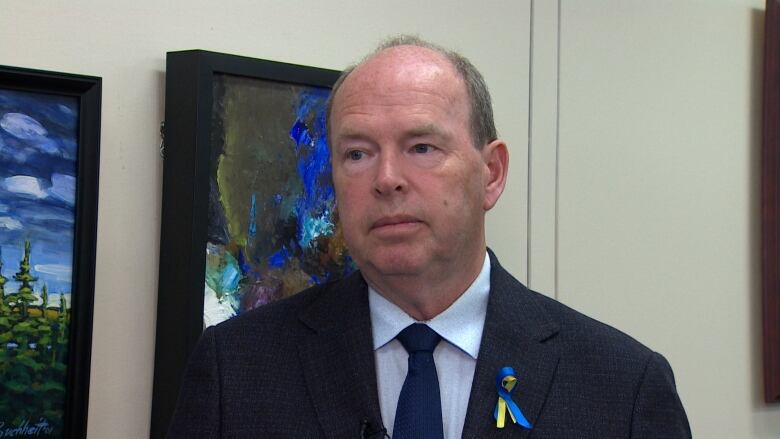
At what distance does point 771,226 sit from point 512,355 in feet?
4.46

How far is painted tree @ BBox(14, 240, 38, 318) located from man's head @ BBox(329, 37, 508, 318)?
20.7 inches

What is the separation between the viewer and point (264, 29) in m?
1.83

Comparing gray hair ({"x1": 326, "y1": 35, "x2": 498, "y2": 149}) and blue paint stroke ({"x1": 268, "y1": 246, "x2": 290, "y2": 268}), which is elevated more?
gray hair ({"x1": 326, "y1": 35, "x2": 498, "y2": 149})

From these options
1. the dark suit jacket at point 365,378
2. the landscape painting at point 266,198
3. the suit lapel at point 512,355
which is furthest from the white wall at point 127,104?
the suit lapel at point 512,355

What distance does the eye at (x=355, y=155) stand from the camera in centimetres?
140

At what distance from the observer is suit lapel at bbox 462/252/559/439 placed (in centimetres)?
134

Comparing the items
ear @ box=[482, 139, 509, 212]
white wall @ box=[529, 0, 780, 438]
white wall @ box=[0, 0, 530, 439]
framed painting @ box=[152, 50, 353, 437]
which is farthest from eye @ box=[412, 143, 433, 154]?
white wall @ box=[529, 0, 780, 438]

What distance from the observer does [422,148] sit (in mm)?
1377

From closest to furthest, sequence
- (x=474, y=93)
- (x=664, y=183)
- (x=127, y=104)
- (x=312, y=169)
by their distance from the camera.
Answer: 1. (x=474, y=93)
2. (x=127, y=104)
3. (x=312, y=169)
4. (x=664, y=183)

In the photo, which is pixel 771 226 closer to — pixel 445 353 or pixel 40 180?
pixel 445 353

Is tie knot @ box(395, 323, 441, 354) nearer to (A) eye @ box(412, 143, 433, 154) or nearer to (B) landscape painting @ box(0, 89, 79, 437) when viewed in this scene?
(A) eye @ box(412, 143, 433, 154)

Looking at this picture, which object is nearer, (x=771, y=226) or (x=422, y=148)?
(x=422, y=148)

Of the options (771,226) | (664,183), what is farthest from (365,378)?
(771,226)
